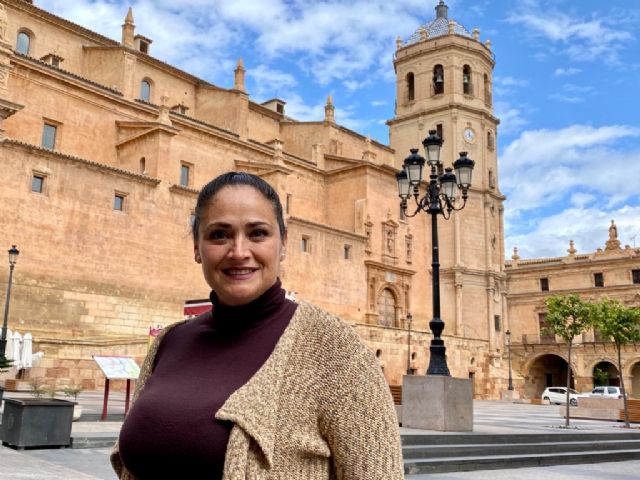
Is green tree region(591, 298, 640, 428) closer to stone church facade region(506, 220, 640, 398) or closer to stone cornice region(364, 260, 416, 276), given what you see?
stone cornice region(364, 260, 416, 276)

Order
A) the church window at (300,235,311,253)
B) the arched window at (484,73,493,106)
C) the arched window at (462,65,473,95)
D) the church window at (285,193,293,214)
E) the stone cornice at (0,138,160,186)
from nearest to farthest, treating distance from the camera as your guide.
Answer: the stone cornice at (0,138,160,186), the church window at (300,235,311,253), the church window at (285,193,293,214), the arched window at (462,65,473,95), the arched window at (484,73,493,106)

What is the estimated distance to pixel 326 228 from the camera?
31.2 meters

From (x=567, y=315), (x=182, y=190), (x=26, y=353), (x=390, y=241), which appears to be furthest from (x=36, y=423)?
(x=390, y=241)

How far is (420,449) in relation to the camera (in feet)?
27.7

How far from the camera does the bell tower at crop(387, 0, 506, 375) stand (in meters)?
38.5

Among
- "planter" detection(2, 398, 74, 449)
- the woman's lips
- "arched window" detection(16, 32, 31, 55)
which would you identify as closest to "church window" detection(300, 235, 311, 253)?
"arched window" detection(16, 32, 31, 55)

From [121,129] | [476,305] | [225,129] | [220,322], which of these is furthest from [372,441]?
[476,305]

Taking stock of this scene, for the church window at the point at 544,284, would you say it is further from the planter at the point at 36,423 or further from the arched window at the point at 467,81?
the planter at the point at 36,423

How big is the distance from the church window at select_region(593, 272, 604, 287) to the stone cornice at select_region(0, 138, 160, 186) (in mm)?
36152

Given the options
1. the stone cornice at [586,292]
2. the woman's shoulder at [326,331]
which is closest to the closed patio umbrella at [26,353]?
the woman's shoulder at [326,331]

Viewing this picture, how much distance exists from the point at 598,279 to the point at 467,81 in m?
18.8

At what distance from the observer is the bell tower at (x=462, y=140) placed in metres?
38.5

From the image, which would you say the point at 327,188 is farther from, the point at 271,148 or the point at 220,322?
the point at 220,322

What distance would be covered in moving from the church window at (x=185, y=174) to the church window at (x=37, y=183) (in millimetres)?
7811
